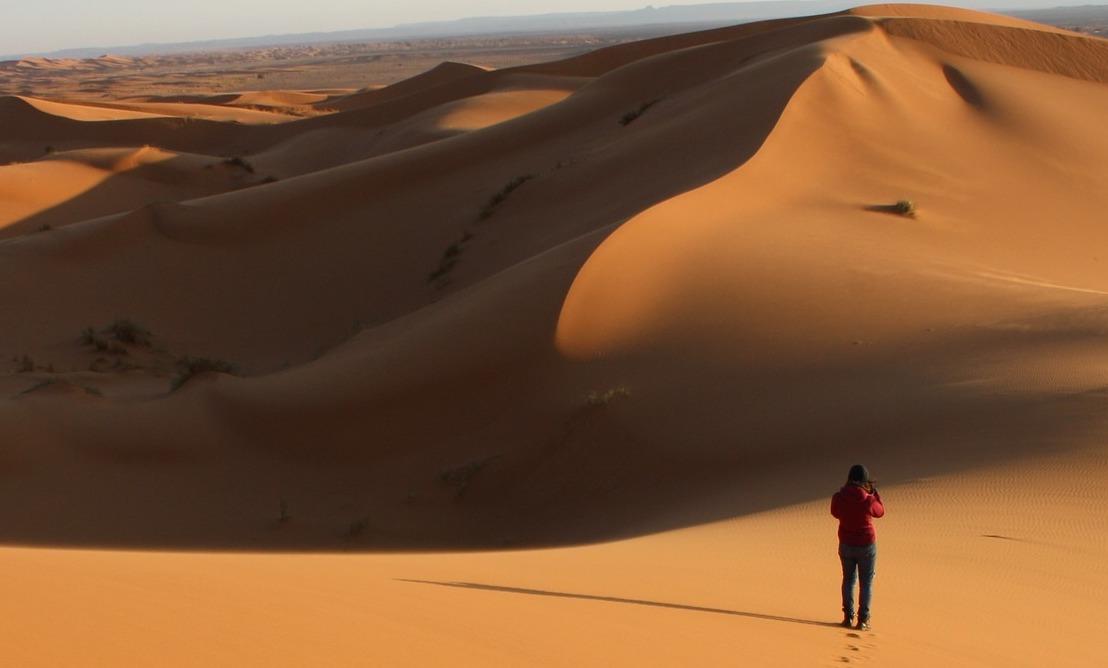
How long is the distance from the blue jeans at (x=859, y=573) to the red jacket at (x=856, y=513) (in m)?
0.04

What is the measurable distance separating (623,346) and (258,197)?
13.3 meters

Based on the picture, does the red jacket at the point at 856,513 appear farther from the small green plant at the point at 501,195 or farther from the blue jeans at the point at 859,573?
the small green plant at the point at 501,195

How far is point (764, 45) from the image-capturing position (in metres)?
28.7

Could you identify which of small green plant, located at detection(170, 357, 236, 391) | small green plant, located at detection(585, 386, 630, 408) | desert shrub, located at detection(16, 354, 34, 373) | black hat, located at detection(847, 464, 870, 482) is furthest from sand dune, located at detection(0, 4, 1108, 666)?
black hat, located at detection(847, 464, 870, 482)

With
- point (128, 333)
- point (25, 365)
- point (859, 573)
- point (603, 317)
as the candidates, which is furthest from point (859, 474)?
point (128, 333)

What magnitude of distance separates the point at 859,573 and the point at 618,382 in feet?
18.5

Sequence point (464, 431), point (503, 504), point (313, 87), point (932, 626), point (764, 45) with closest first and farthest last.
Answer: point (932, 626), point (503, 504), point (464, 431), point (764, 45), point (313, 87)

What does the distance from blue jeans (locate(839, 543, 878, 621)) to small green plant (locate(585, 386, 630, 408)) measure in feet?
16.9

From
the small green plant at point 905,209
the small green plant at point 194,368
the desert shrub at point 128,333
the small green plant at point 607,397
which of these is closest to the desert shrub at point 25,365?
the desert shrub at point 128,333

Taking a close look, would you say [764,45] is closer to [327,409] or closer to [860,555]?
[327,409]

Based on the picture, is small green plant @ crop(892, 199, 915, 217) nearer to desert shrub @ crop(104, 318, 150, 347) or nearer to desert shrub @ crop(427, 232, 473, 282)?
desert shrub @ crop(427, 232, 473, 282)

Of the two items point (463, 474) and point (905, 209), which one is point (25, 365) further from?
point (905, 209)

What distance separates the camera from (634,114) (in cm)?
2467

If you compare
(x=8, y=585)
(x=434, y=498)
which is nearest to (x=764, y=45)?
(x=434, y=498)
